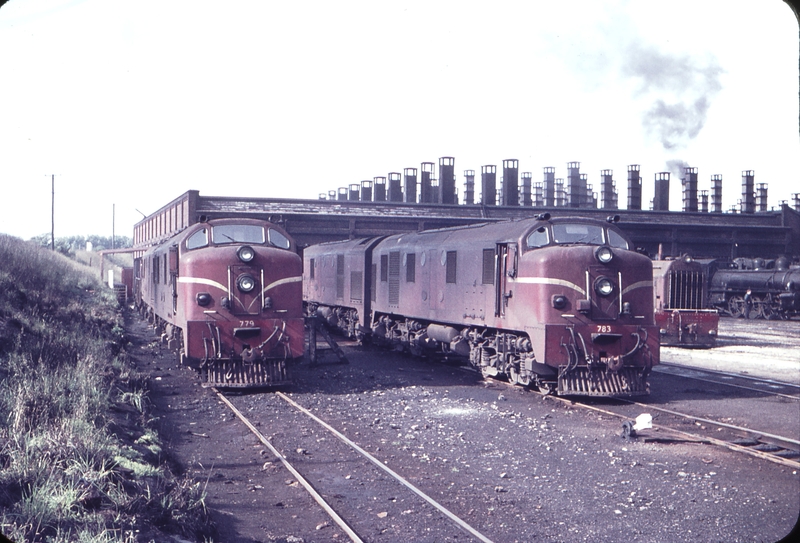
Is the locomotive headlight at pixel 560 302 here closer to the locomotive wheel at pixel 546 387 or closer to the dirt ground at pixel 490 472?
the locomotive wheel at pixel 546 387

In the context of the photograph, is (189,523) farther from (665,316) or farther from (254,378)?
(665,316)

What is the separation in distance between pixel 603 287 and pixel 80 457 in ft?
27.9

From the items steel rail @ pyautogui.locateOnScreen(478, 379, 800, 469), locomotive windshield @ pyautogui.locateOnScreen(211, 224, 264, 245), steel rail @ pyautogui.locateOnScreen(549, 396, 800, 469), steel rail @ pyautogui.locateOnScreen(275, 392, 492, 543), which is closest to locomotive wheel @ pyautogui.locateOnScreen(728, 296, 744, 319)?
steel rail @ pyautogui.locateOnScreen(478, 379, 800, 469)

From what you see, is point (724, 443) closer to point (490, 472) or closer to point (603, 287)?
point (490, 472)

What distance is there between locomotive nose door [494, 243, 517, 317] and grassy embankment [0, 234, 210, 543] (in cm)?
642

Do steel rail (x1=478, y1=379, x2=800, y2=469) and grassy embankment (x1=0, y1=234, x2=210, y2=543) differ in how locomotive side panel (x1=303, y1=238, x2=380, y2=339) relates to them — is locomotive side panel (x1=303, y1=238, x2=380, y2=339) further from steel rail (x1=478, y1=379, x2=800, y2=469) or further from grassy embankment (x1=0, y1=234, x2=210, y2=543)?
steel rail (x1=478, y1=379, x2=800, y2=469)

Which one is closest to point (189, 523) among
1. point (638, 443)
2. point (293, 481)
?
point (293, 481)

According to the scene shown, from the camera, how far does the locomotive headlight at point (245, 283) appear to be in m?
12.8

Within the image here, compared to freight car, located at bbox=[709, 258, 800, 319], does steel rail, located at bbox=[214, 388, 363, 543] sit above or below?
below

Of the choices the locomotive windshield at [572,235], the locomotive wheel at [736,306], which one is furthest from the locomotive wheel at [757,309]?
the locomotive windshield at [572,235]

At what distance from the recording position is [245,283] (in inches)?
503

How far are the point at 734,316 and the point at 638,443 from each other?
29.7 metres

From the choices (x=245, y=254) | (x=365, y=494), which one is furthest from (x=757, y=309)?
(x=365, y=494)

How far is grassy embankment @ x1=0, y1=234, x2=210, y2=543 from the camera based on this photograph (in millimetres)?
5371
